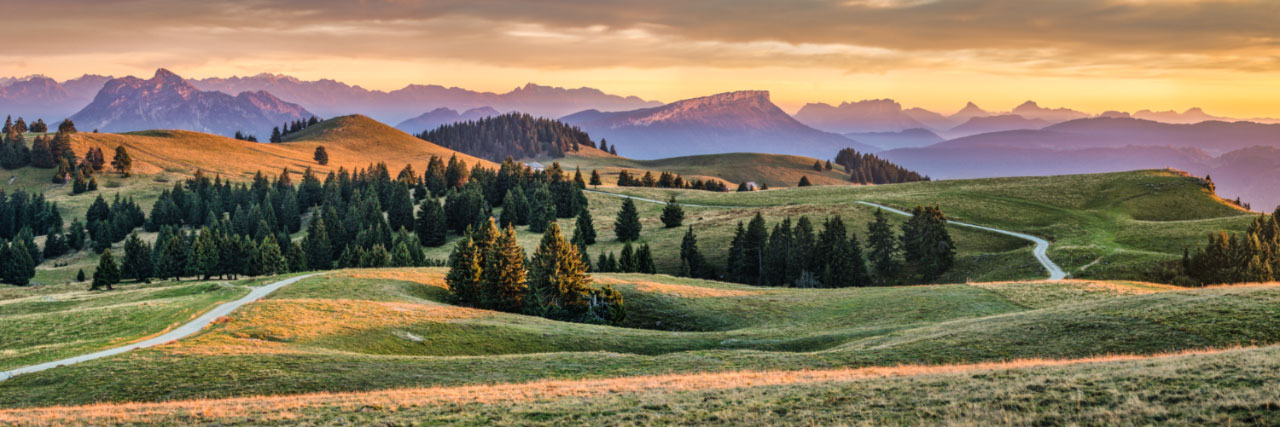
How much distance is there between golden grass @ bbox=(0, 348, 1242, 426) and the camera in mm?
20156

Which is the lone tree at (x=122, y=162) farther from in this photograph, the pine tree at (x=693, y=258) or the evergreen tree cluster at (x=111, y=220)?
the pine tree at (x=693, y=258)

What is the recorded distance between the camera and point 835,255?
8994 cm

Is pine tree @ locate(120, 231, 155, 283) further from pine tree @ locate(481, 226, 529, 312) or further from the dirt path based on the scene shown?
pine tree @ locate(481, 226, 529, 312)

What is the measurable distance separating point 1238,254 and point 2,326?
359 ft

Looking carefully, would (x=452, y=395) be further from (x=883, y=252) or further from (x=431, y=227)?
(x=431, y=227)

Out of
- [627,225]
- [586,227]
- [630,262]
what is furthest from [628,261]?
[586,227]

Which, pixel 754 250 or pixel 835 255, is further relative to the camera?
pixel 754 250

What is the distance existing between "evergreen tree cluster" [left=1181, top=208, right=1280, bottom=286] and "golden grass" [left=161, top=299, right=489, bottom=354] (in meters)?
74.3

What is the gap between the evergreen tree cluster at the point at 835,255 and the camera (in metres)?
87.5

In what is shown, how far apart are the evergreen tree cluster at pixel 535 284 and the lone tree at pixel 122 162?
622 feet

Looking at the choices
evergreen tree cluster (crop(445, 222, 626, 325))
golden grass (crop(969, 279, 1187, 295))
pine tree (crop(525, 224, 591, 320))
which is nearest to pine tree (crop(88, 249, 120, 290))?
evergreen tree cluster (crop(445, 222, 626, 325))

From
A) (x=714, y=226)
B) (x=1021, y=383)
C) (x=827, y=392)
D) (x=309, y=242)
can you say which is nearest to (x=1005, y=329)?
(x=1021, y=383)

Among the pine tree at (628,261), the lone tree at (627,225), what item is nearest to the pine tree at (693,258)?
the pine tree at (628,261)

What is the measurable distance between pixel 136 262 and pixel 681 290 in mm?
95342
